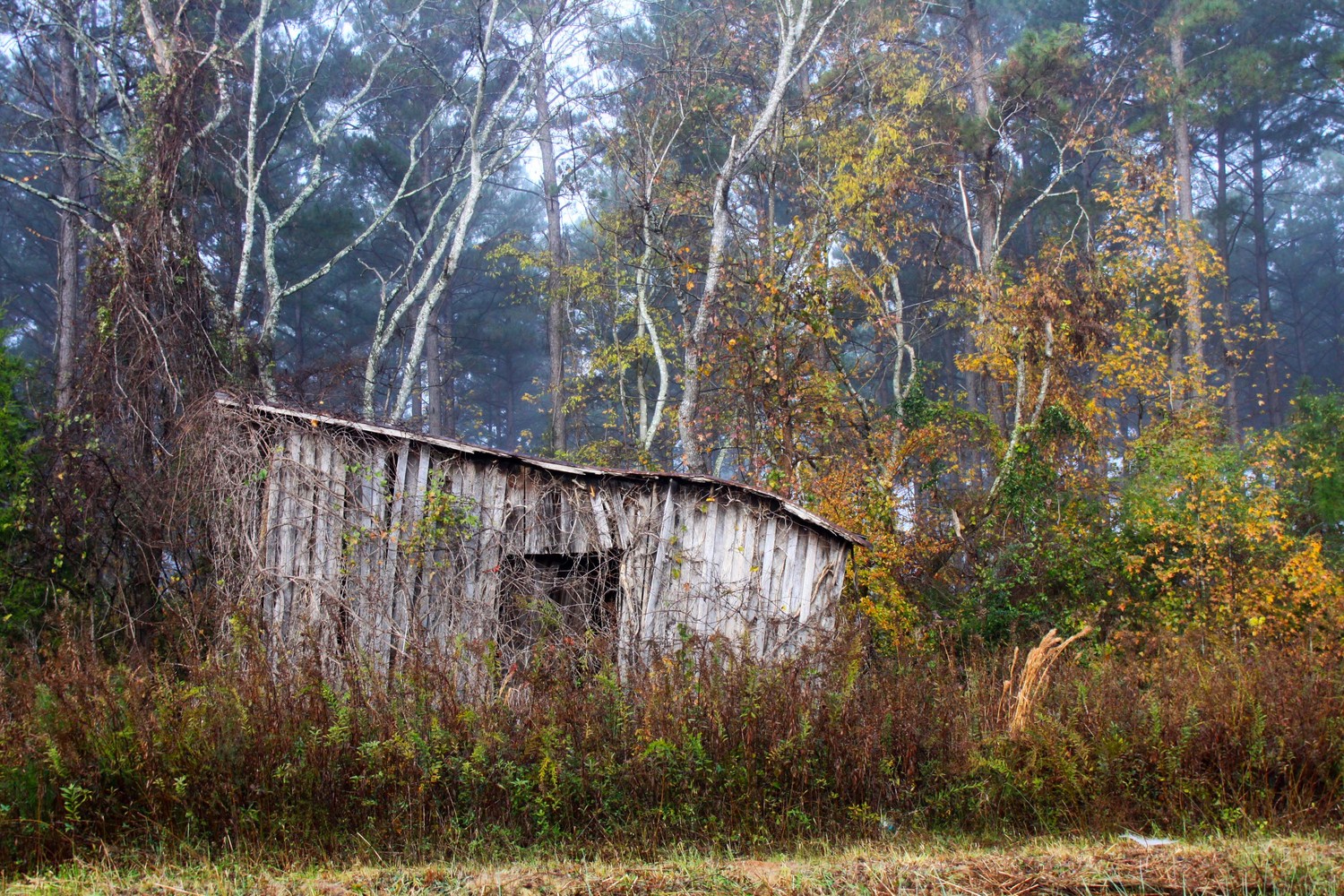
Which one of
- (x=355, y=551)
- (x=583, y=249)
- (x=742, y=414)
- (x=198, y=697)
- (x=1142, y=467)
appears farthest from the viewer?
(x=583, y=249)

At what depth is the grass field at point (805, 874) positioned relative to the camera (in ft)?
14.6

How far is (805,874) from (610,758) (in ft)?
5.04

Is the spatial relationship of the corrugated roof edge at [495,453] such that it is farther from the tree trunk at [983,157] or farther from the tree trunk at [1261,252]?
the tree trunk at [1261,252]

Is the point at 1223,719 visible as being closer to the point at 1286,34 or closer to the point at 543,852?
the point at 543,852

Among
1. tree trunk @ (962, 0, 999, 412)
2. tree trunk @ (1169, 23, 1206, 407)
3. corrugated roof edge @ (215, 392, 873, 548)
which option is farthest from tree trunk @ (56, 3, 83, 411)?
tree trunk @ (1169, 23, 1206, 407)

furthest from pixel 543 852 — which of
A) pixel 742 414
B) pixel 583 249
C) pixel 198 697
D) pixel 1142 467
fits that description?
pixel 583 249

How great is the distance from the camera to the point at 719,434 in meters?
17.1

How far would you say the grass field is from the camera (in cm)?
445

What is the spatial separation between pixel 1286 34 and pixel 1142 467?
19.1m

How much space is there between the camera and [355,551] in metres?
8.76

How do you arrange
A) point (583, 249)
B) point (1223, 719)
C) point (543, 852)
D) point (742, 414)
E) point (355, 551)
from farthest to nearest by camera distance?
1. point (583, 249)
2. point (742, 414)
3. point (355, 551)
4. point (1223, 719)
5. point (543, 852)

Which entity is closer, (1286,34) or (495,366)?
(1286,34)

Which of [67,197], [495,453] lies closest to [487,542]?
[495,453]

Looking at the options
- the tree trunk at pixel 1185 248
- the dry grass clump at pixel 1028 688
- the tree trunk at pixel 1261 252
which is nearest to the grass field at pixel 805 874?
the dry grass clump at pixel 1028 688
